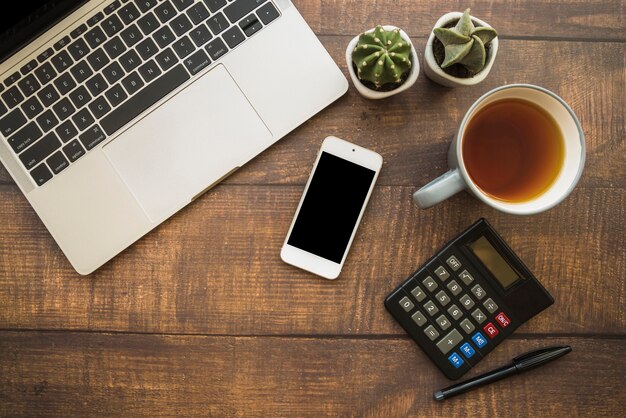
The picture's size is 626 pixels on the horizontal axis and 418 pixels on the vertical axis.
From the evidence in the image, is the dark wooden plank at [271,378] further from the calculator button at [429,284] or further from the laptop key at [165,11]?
the laptop key at [165,11]

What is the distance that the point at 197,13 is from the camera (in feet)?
2.19

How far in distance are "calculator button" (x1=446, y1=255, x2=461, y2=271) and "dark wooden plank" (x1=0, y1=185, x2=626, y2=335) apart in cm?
3

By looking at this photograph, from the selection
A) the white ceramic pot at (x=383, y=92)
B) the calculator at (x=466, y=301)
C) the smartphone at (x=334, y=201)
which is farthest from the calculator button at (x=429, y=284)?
the white ceramic pot at (x=383, y=92)

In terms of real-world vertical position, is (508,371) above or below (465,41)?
below

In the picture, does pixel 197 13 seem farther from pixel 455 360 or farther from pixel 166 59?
pixel 455 360

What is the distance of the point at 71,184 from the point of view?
0.67 meters

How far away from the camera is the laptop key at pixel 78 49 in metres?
0.67

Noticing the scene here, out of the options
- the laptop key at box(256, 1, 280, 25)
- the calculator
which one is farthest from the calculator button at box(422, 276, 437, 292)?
the laptop key at box(256, 1, 280, 25)

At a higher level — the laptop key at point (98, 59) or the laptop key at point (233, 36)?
the laptop key at point (98, 59)

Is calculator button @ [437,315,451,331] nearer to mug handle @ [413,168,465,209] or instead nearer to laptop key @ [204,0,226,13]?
mug handle @ [413,168,465,209]

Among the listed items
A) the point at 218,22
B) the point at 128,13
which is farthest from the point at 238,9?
the point at 128,13

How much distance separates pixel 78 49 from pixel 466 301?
1.81 feet

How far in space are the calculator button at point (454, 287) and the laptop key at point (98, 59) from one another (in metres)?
0.49

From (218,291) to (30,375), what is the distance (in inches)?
10.3
